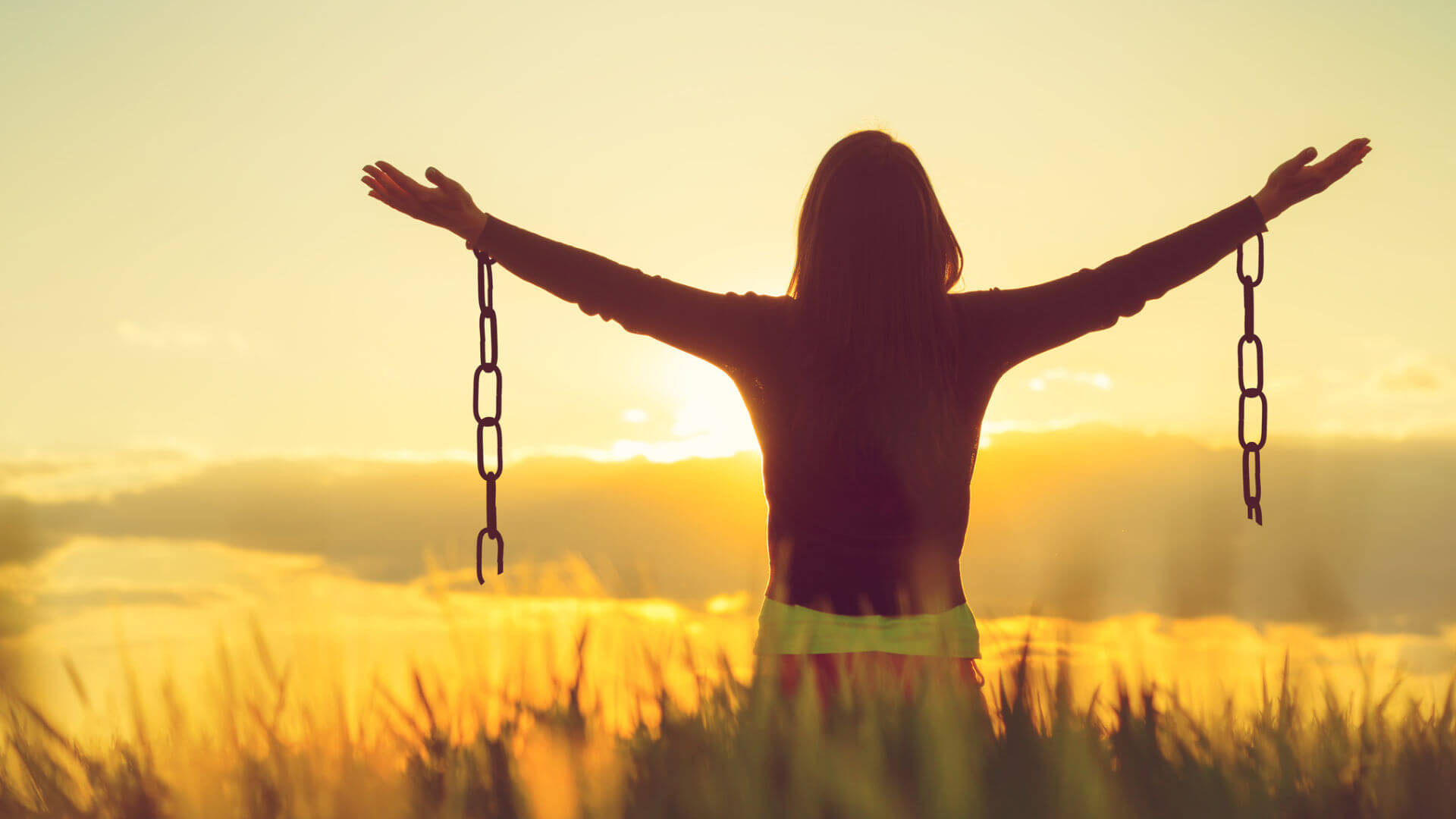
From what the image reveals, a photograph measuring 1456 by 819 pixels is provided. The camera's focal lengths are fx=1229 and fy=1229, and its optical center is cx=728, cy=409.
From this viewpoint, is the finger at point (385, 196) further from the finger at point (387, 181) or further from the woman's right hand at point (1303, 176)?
the woman's right hand at point (1303, 176)

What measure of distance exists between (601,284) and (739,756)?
1723 mm

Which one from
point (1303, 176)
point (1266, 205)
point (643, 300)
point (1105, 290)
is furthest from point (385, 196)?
point (1303, 176)

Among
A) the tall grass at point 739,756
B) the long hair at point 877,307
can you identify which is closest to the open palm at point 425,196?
the long hair at point 877,307

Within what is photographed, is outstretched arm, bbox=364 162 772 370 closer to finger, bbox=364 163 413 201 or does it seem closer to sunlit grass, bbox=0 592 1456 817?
finger, bbox=364 163 413 201

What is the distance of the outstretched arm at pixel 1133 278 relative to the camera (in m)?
4.00

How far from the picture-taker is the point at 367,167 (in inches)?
166

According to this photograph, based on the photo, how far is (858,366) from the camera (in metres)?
3.66

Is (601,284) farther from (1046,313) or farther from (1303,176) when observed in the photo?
(1303,176)

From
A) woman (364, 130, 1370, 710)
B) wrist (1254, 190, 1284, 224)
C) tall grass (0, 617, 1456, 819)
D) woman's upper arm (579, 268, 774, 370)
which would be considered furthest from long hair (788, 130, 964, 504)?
wrist (1254, 190, 1284, 224)

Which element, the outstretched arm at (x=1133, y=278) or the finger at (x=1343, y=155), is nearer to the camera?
the outstretched arm at (x=1133, y=278)

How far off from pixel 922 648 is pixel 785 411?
816 mm

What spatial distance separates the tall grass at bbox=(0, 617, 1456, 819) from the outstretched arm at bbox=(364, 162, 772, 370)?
1082 mm

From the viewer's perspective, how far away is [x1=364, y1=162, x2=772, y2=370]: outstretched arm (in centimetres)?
379

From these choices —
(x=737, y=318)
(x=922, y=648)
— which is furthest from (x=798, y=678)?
(x=737, y=318)
